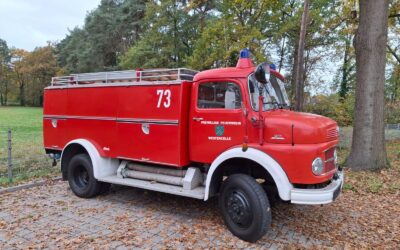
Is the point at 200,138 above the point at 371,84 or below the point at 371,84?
→ below

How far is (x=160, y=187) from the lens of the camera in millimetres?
5891

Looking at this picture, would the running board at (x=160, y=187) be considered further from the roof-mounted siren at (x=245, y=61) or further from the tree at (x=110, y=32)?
the tree at (x=110, y=32)

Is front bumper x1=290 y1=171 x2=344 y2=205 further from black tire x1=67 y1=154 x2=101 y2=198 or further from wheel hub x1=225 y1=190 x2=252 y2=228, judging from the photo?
black tire x1=67 y1=154 x2=101 y2=198

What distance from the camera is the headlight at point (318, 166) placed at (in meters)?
4.56

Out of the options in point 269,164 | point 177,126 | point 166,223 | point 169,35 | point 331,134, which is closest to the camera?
point 269,164

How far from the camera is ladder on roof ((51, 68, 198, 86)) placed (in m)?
5.93

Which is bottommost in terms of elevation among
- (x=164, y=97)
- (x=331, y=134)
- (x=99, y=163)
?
(x=99, y=163)

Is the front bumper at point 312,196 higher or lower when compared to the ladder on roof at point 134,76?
lower

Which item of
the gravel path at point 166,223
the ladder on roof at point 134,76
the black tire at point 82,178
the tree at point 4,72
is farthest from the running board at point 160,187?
the tree at point 4,72

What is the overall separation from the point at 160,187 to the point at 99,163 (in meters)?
1.57

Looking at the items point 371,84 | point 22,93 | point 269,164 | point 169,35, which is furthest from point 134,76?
point 22,93

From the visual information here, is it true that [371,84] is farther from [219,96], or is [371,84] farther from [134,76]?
[134,76]

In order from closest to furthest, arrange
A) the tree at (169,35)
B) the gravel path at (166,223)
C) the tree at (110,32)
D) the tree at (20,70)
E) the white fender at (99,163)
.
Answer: the gravel path at (166,223), the white fender at (99,163), the tree at (169,35), the tree at (110,32), the tree at (20,70)

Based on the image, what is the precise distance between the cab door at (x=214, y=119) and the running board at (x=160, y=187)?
0.53 meters
